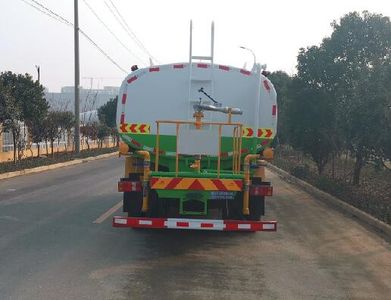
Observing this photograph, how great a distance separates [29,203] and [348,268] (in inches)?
311

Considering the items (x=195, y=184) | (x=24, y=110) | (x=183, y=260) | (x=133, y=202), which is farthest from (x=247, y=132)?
(x=24, y=110)

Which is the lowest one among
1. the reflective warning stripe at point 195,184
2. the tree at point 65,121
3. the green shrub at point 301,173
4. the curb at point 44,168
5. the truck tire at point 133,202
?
the curb at point 44,168

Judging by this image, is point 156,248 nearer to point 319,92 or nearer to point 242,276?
point 242,276

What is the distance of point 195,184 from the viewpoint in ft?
24.7

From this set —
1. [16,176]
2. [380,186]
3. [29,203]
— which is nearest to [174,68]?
[29,203]

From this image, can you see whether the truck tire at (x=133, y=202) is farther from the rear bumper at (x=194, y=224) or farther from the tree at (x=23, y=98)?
the tree at (x=23, y=98)

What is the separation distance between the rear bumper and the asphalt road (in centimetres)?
40

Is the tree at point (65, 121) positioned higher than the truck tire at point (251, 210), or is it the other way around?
the tree at point (65, 121)

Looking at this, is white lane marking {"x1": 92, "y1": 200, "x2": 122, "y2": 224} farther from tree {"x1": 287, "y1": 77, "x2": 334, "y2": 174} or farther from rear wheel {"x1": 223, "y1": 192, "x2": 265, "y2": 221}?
tree {"x1": 287, "y1": 77, "x2": 334, "y2": 174}

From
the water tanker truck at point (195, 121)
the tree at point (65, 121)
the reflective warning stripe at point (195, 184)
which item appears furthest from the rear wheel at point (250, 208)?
the tree at point (65, 121)

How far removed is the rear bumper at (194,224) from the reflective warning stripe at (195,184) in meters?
0.44

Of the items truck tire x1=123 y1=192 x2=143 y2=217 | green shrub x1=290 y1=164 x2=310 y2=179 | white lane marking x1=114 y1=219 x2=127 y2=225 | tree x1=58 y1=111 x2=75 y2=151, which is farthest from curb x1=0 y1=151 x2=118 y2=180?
white lane marking x1=114 y1=219 x2=127 y2=225

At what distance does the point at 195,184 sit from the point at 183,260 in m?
1.05

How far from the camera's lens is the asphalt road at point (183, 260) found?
576 centimetres
